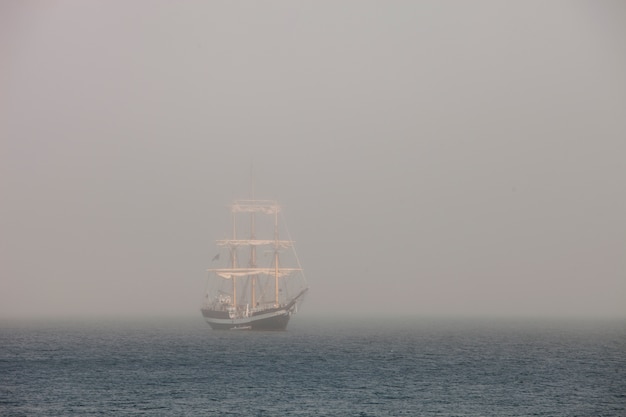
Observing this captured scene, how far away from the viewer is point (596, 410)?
6450 cm

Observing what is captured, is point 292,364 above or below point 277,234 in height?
below

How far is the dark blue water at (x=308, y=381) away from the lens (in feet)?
213

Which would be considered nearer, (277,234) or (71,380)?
(71,380)

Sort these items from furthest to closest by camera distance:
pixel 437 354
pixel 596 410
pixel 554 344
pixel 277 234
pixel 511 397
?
1. pixel 277 234
2. pixel 554 344
3. pixel 437 354
4. pixel 511 397
5. pixel 596 410

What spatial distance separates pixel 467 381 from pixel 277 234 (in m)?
100

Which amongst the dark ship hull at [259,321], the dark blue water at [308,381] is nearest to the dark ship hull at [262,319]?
the dark ship hull at [259,321]

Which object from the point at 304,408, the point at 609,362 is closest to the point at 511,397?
the point at 304,408

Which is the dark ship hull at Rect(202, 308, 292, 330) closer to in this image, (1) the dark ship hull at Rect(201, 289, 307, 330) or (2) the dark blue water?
(1) the dark ship hull at Rect(201, 289, 307, 330)

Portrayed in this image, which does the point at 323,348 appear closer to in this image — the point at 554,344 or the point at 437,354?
the point at 437,354

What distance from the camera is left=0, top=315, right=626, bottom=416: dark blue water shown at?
6481cm

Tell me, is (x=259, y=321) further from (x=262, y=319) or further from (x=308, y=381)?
(x=308, y=381)

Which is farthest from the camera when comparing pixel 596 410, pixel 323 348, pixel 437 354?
pixel 323 348

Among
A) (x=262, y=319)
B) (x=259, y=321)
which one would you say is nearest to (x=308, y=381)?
(x=262, y=319)

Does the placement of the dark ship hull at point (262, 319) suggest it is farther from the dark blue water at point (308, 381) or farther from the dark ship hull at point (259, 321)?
the dark blue water at point (308, 381)
